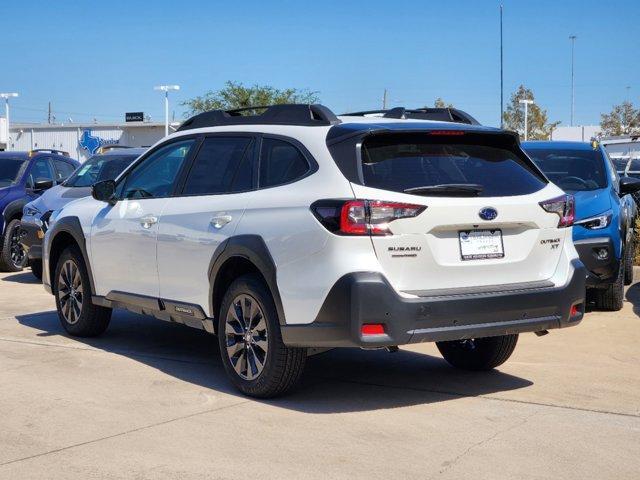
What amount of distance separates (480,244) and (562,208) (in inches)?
30.9

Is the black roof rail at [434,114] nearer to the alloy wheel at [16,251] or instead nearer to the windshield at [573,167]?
the windshield at [573,167]

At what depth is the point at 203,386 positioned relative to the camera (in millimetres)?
7012

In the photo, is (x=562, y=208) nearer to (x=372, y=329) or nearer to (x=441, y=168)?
(x=441, y=168)

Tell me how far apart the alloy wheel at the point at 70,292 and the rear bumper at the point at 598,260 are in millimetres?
4890

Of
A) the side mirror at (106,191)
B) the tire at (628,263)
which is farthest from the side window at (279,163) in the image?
the tire at (628,263)

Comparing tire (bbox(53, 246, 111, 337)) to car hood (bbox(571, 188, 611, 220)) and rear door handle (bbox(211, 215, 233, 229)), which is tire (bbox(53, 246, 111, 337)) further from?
car hood (bbox(571, 188, 611, 220))

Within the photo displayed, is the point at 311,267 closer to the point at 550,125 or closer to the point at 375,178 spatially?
the point at 375,178

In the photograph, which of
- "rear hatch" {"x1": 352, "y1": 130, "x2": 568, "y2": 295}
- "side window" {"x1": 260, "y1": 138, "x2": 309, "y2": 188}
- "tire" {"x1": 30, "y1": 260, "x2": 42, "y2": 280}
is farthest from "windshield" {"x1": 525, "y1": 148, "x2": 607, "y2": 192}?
"tire" {"x1": 30, "y1": 260, "x2": 42, "y2": 280}

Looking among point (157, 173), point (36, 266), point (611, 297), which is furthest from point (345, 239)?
point (36, 266)

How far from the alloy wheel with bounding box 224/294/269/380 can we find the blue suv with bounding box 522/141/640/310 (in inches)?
180

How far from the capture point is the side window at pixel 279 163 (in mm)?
6418

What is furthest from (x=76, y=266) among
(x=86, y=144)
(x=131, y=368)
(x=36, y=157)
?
(x=86, y=144)

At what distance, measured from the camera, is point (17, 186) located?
15.2m

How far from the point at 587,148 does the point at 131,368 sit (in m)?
6.22
